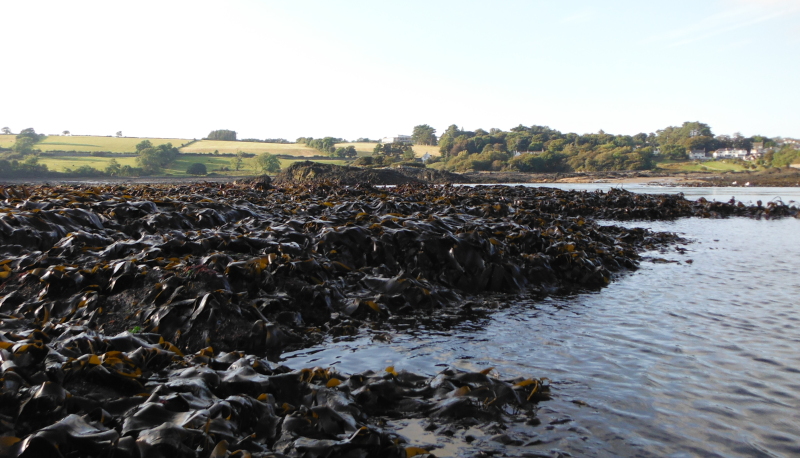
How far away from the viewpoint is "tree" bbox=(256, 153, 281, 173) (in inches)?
3081

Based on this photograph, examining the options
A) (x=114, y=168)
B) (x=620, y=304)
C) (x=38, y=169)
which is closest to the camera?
(x=620, y=304)

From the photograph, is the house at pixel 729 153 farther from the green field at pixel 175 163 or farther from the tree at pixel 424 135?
the green field at pixel 175 163

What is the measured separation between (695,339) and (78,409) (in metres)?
5.85

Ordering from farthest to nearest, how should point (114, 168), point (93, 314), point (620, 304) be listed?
point (114, 168) → point (620, 304) → point (93, 314)

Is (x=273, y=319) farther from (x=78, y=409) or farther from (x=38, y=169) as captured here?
(x=38, y=169)

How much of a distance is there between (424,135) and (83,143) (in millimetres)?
106766

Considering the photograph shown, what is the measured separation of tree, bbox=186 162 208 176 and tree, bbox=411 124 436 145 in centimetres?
10303

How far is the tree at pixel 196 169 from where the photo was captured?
233ft

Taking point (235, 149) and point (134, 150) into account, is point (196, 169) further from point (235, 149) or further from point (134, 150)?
point (235, 149)

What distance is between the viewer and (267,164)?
7950 cm

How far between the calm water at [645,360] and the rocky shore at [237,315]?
41 cm

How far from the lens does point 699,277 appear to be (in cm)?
911

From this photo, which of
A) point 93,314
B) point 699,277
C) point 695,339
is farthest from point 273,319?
point 699,277

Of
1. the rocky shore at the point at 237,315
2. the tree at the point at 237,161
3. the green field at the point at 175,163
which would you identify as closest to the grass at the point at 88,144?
the green field at the point at 175,163
